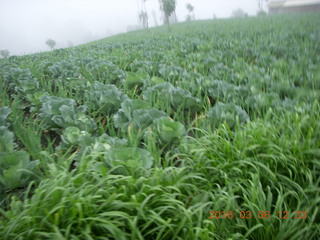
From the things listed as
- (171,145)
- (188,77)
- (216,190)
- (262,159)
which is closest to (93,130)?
(171,145)

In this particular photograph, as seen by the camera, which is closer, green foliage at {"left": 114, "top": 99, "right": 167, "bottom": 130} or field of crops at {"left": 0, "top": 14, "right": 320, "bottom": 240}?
field of crops at {"left": 0, "top": 14, "right": 320, "bottom": 240}

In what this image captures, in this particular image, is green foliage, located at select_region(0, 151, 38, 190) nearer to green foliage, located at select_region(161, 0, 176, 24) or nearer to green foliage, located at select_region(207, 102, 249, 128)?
green foliage, located at select_region(207, 102, 249, 128)

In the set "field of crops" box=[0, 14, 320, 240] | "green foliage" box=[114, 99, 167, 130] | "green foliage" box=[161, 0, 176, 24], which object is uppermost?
"green foliage" box=[161, 0, 176, 24]

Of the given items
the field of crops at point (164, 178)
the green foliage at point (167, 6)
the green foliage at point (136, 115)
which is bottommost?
the field of crops at point (164, 178)

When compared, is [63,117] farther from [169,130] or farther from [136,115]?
[169,130]

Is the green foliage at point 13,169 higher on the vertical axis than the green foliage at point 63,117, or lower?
lower

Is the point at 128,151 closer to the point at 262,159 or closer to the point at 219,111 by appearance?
the point at 262,159

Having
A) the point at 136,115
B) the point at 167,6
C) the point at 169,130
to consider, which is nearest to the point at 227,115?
the point at 169,130

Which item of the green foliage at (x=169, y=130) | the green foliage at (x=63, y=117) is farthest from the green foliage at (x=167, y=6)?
the green foliage at (x=169, y=130)

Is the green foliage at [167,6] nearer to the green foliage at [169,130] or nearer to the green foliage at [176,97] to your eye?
the green foliage at [176,97]

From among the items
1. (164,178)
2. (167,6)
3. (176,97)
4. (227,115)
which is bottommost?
(164,178)

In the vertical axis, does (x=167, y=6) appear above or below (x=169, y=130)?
above

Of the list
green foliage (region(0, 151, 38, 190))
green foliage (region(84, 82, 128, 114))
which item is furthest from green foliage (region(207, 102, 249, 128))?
green foliage (region(0, 151, 38, 190))

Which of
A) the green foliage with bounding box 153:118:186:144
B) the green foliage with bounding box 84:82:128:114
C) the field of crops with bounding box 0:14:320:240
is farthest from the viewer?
the green foliage with bounding box 84:82:128:114
